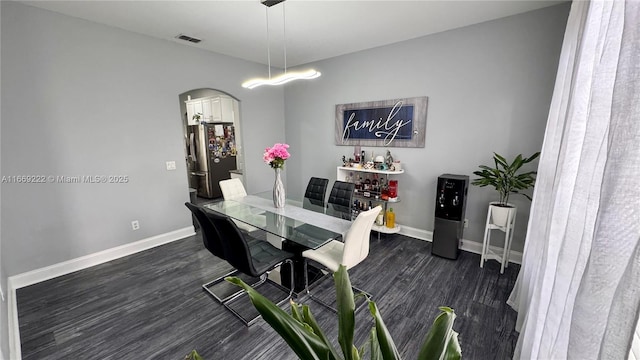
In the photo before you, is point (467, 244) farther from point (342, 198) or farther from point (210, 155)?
point (210, 155)

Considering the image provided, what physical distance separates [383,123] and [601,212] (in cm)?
333

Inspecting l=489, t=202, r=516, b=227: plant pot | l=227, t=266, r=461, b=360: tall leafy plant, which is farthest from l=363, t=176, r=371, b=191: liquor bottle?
l=227, t=266, r=461, b=360: tall leafy plant

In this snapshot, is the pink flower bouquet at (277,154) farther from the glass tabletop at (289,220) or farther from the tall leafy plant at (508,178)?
the tall leafy plant at (508,178)

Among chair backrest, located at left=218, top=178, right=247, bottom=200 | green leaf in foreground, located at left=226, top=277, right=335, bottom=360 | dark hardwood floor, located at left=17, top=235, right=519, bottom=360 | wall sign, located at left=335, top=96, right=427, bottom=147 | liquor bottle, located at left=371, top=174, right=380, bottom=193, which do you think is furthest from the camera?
liquor bottle, located at left=371, top=174, right=380, bottom=193

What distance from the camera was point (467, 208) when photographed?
3402mm

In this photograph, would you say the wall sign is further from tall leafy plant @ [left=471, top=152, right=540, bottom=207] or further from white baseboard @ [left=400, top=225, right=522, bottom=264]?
white baseboard @ [left=400, top=225, right=522, bottom=264]

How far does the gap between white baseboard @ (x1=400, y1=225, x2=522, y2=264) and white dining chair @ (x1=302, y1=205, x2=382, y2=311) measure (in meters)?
1.78

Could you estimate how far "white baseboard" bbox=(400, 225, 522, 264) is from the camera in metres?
3.07

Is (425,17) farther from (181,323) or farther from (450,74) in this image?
(181,323)

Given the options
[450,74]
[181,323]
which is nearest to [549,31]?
[450,74]

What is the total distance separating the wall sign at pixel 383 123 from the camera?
11.8 ft

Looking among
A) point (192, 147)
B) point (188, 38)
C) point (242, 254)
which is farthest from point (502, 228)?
point (192, 147)

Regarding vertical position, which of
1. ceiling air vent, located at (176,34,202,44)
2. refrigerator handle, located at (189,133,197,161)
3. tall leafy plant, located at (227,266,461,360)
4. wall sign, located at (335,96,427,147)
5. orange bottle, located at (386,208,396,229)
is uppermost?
ceiling air vent, located at (176,34,202,44)

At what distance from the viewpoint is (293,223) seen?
8.33ft
